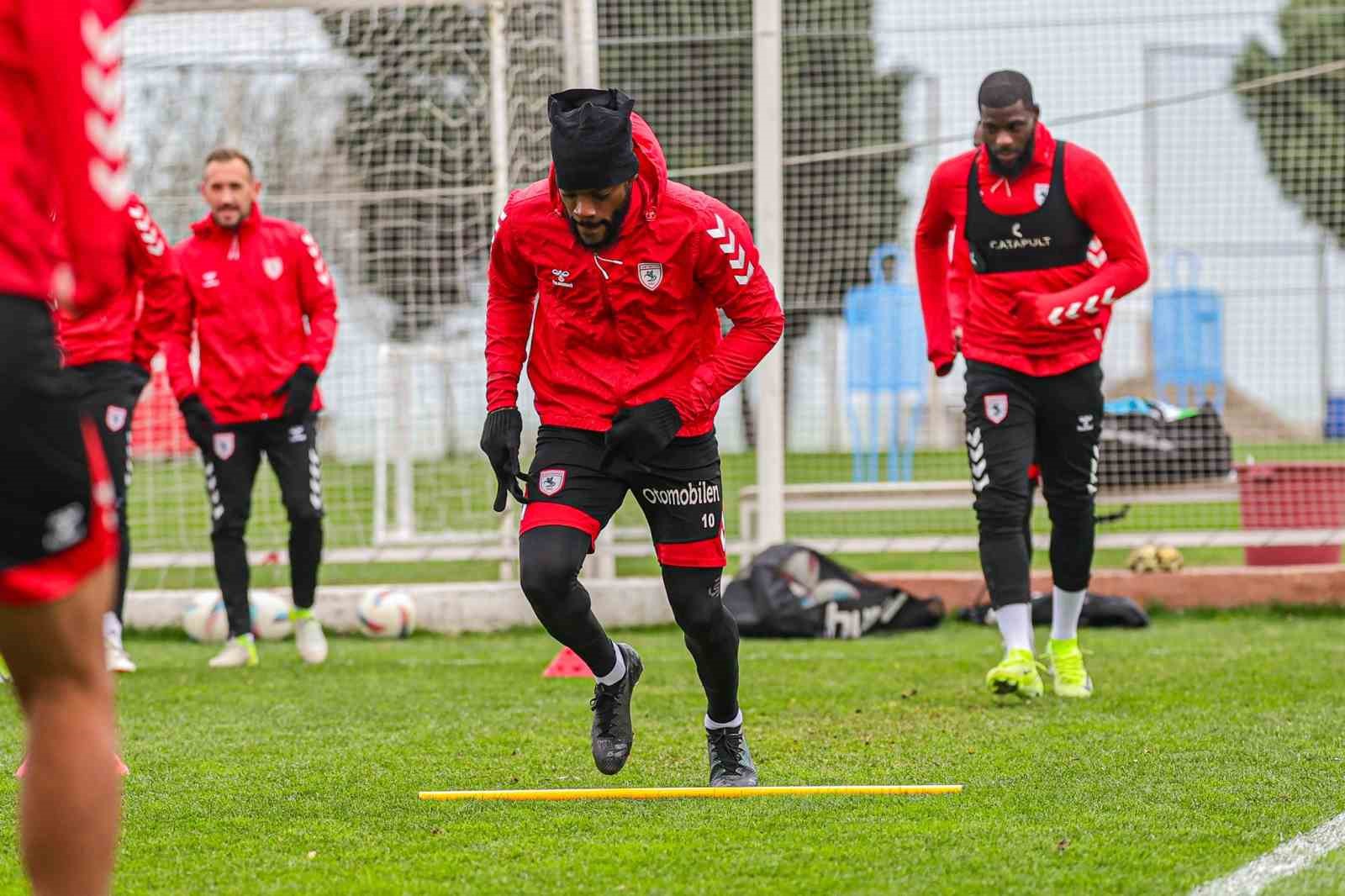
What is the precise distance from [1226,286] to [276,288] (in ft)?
20.8

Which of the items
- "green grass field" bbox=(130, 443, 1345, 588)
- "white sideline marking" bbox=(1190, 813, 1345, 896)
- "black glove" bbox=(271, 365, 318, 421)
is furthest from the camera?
"green grass field" bbox=(130, 443, 1345, 588)

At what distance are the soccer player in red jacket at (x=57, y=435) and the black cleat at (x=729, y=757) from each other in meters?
2.59

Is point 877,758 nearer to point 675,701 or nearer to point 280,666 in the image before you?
point 675,701

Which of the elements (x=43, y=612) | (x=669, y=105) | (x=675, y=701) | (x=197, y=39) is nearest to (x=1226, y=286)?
(x=669, y=105)

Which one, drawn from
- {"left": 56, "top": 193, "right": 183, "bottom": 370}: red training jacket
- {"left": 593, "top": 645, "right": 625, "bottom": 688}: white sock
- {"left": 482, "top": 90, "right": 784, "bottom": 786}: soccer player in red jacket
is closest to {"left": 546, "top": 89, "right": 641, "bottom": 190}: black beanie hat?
{"left": 482, "top": 90, "right": 784, "bottom": 786}: soccer player in red jacket

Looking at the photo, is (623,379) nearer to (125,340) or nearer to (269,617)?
(125,340)

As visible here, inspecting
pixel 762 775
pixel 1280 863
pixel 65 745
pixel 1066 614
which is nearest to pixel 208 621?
pixel 1066 614

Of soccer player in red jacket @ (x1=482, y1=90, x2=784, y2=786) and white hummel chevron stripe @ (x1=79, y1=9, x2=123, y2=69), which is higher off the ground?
white hummel chevron stripe @ (x1=79, y1=9, x2=123, y2=69)

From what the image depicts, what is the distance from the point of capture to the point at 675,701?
680 centimetres

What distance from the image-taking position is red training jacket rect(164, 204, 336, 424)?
8.14 m

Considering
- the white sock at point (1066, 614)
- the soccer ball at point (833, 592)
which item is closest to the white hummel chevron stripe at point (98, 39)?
the white sock at point (1066, 614)

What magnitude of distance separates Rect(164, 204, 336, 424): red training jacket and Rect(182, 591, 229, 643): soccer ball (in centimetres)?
177

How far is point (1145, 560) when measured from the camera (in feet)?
34.1

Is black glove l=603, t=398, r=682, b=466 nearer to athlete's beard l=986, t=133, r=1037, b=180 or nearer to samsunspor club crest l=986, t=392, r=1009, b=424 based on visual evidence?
samsunspor club crest l=986, t=392, r=1009, b=424
